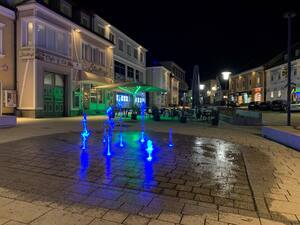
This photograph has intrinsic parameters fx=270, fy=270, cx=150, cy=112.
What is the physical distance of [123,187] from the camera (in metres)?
4.33

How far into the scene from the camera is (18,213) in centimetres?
327

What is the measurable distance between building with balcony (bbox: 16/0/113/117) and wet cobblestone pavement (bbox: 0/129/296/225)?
1204 cm

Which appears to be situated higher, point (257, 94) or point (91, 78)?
point (91, 78)

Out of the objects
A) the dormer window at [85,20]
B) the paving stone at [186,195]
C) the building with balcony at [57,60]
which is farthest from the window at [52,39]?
the paving stone at [186,195]

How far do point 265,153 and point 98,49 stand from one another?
21.1m

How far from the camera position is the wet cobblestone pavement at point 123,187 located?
10.7 feet

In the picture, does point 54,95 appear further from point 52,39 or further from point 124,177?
point 124,177

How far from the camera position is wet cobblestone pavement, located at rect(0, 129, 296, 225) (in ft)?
10.7

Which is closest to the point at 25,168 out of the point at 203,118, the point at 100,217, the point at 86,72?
the point at 100,217

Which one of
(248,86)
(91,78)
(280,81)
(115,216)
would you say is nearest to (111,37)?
(91,78)

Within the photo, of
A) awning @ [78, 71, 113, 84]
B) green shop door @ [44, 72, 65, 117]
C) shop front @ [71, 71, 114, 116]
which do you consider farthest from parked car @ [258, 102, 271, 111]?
green shop door @ [44, 72, 65, 117]

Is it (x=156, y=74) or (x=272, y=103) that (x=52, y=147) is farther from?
(x=156, y=74)

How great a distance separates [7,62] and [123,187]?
660 inches

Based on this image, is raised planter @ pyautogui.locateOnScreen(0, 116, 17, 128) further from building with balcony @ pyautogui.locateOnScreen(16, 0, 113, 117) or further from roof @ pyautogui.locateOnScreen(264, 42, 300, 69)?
roof @ pyautogui.locateOnScreen(264, 42, 300, 69)
